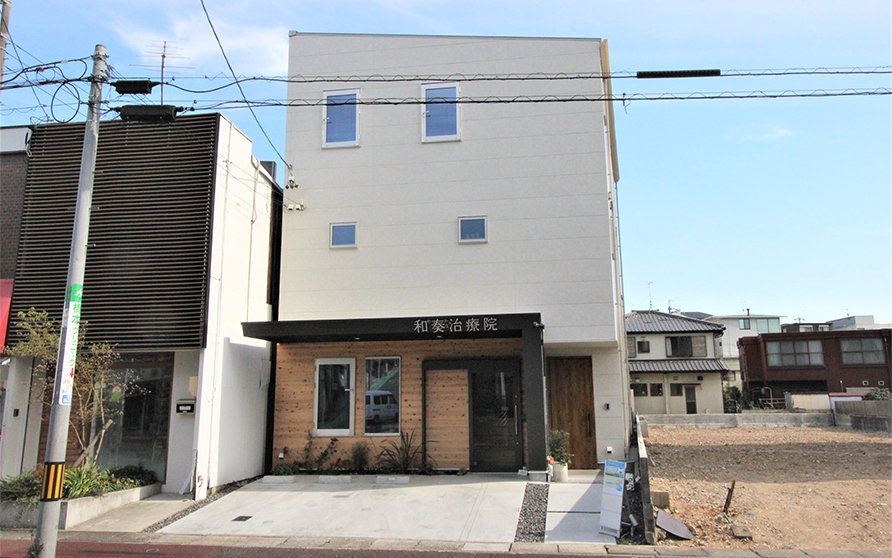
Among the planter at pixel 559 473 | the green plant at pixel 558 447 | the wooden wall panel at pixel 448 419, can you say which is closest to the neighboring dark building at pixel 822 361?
the green plant at pixel 558 447

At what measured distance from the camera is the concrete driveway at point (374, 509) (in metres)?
8.62

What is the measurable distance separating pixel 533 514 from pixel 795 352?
115 ft

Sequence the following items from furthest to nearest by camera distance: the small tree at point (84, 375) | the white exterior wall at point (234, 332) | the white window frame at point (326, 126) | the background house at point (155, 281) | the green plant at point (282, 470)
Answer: the white window frame at point (326, 126), the green plant at point (282, 470), the background house at point (155, 281), the white exterior wall at point (234, 332), the small tree at point (84, 375)

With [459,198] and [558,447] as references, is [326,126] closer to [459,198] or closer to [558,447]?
[459,198]

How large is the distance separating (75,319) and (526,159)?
358 inches

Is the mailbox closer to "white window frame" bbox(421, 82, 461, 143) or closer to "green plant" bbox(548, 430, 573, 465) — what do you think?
"green plant" bbox(548, 430, 573, 465)

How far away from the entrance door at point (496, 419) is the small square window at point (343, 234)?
4.02m

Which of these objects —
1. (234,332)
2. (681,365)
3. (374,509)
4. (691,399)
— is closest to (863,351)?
(691,399)

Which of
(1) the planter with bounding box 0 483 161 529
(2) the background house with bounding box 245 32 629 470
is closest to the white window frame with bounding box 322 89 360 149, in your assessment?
(2) the background house with bounding box 245 32 629 470

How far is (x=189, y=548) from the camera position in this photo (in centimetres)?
809

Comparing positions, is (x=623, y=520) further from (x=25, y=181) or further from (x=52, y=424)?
(x=25, y=181)

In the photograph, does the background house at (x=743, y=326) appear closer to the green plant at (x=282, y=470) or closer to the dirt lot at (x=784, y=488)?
the dirt lot at (x=784, y=488)

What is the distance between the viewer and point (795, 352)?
123 ft

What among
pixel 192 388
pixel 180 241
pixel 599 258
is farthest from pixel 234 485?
pixel 599 258
